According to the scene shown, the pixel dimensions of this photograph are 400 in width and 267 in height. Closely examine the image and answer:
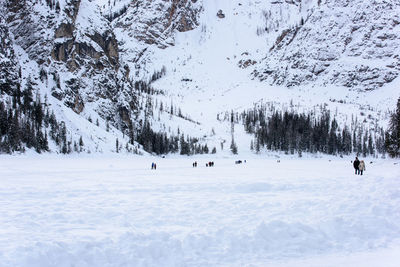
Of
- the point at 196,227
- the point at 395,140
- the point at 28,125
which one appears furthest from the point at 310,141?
the point at 196,227

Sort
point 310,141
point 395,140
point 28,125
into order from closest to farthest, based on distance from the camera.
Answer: point 395,140, point 28,125, point 310,141

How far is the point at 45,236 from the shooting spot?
13500mm

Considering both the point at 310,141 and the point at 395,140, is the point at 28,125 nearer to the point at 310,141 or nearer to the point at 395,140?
the point at 395,140

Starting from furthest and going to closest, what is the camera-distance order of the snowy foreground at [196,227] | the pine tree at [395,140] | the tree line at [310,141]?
the tree line at [310,141] < the pine tree at [395,140] < the snowy foreground at [196,227]

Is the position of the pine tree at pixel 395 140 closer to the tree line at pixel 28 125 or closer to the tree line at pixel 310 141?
the tree line at pixel 310 141

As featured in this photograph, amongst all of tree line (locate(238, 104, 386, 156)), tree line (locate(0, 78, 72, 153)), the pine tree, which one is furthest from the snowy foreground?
tree line (locate(238, 104, 386, 156))

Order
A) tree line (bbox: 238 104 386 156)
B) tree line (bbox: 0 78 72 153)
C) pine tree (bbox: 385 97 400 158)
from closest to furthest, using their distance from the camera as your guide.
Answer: pine tree (bbox: 385 97 400 158)
tree line (bbox: 0 78 72 153)
tree line (bbox: 238 104 386 156)

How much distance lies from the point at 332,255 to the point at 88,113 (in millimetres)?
138082

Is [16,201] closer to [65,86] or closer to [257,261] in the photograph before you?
[257,261]

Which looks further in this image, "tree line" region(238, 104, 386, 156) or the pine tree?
"tree line" region(238, 104, 386, 156)

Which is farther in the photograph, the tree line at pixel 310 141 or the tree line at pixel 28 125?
the tree line at pixel 310 141

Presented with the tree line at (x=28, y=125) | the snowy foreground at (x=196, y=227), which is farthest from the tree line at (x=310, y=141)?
the snowy foreground at (x=196, y=227)

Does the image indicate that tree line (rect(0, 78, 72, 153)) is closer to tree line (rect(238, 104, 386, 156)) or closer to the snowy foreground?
the snowy foreground

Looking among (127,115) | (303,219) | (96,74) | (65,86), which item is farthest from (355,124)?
(303,219)
